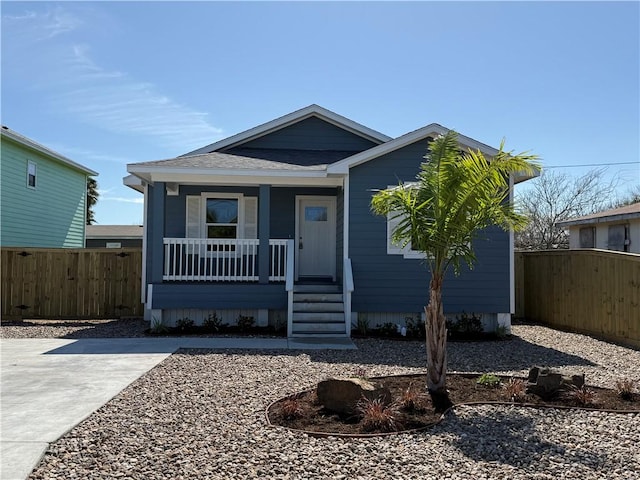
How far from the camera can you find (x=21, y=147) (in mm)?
16328

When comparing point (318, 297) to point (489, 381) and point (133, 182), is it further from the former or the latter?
point (133, 182)

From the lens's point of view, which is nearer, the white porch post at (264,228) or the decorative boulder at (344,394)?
the decorative boulder at (344,394)

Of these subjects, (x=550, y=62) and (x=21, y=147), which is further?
(x=21, y=147)

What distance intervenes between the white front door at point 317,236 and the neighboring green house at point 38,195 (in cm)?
954

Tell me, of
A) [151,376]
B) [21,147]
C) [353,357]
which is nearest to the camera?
[151,376]

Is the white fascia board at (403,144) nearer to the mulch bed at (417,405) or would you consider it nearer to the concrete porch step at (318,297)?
the concrete porch step at (318,297)

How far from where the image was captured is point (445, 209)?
5.53 meters

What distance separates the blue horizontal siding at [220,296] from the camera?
34.8 ft

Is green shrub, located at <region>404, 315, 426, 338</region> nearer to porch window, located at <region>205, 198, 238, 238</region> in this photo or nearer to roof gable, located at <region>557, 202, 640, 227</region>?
porch window, located at <region>205, 198, 238, 238</region>

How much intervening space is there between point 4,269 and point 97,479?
11262 millimetres

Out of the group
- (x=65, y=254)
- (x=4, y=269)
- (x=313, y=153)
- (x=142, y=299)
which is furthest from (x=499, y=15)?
(x=4, y=269)

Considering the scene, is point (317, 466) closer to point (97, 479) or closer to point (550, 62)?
point (97, 479)

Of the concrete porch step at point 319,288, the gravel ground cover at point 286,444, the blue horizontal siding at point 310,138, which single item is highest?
the blue horizontal siding at point 310,138

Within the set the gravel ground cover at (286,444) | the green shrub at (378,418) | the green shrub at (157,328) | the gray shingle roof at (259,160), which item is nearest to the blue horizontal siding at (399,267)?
the gray shingle roof at (259,160)
